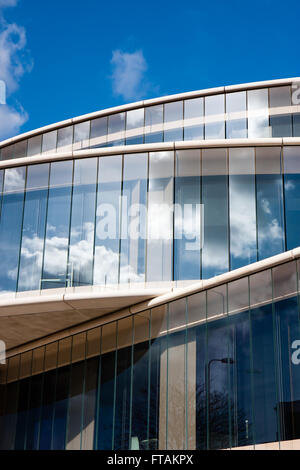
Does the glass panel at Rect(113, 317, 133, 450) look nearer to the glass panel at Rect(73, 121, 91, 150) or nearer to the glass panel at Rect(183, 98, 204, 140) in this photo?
the glass panel at Rect(183, 98, 204, 140)

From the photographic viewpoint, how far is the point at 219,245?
23.7m

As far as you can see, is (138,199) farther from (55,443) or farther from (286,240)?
Answer: (55,443)

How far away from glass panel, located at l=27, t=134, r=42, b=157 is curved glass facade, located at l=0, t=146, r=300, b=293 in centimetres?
1952

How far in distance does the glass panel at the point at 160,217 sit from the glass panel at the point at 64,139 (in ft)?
62.8

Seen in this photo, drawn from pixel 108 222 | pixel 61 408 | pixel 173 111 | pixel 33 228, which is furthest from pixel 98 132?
pixel 61 408

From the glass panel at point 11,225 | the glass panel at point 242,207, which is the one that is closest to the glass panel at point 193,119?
the glass panel at point 242,207

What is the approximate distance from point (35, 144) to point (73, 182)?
21.1 metres

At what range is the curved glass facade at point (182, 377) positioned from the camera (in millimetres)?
17844

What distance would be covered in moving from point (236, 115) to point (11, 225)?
1756 cm

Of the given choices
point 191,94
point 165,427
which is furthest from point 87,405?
point 191,94

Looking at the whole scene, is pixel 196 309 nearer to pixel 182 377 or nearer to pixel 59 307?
pixel 182 377

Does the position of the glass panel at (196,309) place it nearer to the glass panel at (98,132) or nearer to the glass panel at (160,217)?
the glass panel at (160,217)

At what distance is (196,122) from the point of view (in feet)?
126

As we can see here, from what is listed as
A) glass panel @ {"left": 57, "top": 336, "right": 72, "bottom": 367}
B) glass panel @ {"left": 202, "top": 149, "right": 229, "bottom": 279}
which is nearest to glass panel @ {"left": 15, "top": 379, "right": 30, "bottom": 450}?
glass panel @ {"left": 57, "top": 336, "right": 72, "bottom": 367}
